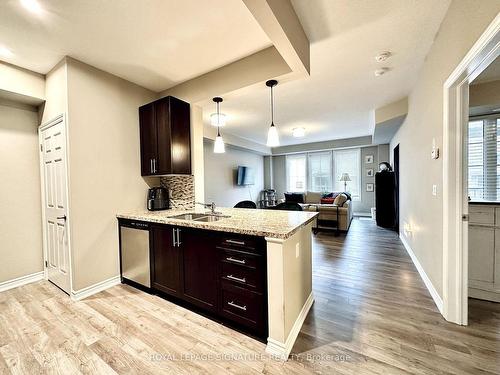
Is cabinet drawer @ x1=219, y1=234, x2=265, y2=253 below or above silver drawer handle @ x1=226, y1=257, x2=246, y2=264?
above

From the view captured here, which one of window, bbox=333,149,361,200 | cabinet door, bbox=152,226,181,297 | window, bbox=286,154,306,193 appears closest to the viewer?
cabinet door, bbox=152,226,181,297

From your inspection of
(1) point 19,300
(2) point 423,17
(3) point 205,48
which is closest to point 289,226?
(3) point 205,48

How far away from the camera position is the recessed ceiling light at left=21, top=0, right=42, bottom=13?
5.27 feet

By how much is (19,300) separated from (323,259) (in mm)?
3828

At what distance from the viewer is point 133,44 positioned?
2.12 m

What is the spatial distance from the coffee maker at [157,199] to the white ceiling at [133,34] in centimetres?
151

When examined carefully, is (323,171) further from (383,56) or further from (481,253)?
(481,253)

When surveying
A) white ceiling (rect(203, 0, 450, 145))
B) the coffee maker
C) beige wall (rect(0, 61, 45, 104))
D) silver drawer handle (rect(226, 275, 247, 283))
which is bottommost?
silver drawer handle (rect(226, 275, 247, 283))

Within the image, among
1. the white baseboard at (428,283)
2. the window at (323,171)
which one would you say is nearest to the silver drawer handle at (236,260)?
the white baseboard at (428,283)

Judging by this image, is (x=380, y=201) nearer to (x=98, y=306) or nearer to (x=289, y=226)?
(x=289, y=226)

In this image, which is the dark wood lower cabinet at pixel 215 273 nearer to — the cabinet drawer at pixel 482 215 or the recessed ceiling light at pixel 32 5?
the recessed ceiling light at pixel 32 5

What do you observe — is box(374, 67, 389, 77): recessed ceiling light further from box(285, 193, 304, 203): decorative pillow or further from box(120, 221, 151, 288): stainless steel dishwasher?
box(285, 193, 304, 203): decorative pillow

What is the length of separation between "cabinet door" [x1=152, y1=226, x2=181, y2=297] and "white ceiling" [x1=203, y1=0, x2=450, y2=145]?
179 centimetres

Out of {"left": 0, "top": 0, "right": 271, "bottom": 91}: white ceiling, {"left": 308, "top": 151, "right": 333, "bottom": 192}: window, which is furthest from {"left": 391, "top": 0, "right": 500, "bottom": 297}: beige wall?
{"left": 308, "top": 151, "right": 333, "bottom": 192}: window
